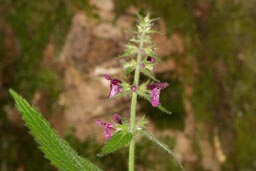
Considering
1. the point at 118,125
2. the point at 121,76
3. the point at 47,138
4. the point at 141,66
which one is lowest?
the point at 47,138

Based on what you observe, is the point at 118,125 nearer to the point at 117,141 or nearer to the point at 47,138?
the point at 117,141

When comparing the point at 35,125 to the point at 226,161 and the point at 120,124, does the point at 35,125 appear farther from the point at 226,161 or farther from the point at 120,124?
the point at 226,161

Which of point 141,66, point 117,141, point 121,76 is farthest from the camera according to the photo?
point 121,76

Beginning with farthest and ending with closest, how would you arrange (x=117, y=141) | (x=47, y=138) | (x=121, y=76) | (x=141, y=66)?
(x=121, y=76), (x=141, y=66), (x=117, y=141), (x=47, y=138)

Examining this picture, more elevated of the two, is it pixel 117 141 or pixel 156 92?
pixel 156 92

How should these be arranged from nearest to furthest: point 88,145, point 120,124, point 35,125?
point 35,125 < point 120,124 < point 88,145

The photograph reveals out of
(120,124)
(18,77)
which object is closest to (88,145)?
(18,77)

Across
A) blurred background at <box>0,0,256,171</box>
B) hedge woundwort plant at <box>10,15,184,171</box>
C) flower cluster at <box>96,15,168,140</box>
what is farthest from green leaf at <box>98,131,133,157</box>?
blurred background at <box>0,0,256,171</box>

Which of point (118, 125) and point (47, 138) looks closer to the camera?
point (47, 138)

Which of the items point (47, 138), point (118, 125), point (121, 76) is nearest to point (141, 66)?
point (118, 125)
